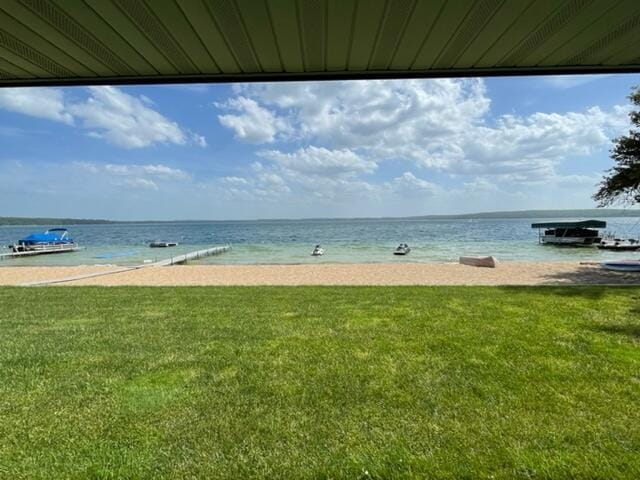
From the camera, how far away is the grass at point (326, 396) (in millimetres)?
2176

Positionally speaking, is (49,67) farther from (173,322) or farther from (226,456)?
(173,322)

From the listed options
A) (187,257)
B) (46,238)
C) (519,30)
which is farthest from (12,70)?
(46,238)

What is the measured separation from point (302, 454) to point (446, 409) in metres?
1.09

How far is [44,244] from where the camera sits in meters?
35.0

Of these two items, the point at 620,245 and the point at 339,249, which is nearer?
the point at 620,245

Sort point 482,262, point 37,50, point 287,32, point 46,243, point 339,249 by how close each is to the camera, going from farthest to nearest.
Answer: point 46,243
point 339,249
point 482,262
point 37,50
point 287,32

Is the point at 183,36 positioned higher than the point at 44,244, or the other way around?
the point at 183,36

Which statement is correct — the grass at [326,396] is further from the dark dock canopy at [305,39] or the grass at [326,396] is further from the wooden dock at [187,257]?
the wooden dock at [187,257]

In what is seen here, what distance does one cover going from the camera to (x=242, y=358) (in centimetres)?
398

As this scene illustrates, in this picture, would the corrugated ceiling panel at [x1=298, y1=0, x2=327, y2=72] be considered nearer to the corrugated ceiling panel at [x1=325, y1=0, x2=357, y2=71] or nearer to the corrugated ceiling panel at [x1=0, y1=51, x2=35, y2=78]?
the corrugated ceiling panel at [x1=325, y1=0, x2=357, y2=71]

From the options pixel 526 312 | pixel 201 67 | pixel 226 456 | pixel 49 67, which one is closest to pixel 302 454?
pixel 226 456

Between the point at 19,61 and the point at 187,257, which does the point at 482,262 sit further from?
the point at 19,61

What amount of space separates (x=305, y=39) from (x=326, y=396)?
2.40 metres

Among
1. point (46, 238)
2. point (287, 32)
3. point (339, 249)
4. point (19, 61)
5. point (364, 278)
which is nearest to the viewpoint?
point (287, 32)
